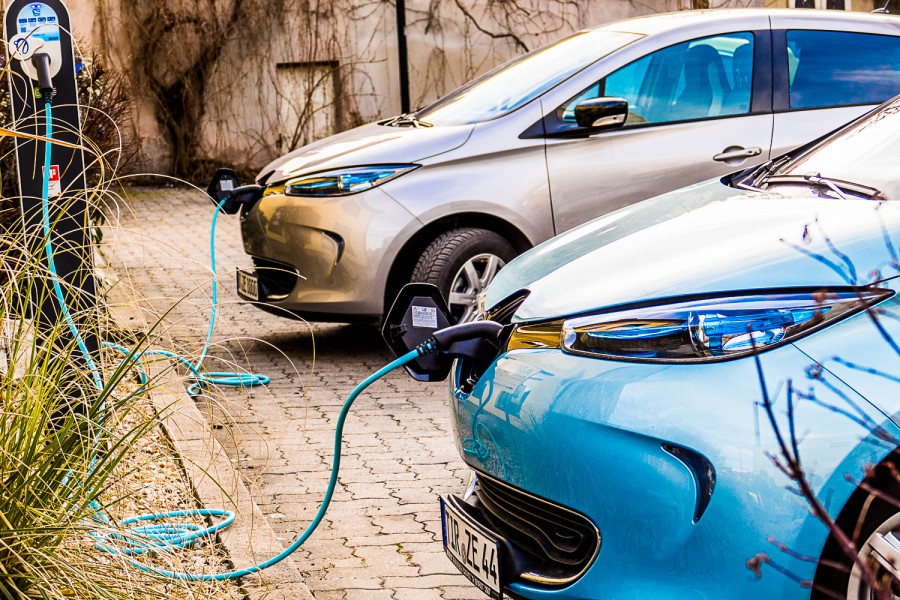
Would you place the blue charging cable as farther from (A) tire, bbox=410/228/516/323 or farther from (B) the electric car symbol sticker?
(A) tire, bbox=410/228/516/323

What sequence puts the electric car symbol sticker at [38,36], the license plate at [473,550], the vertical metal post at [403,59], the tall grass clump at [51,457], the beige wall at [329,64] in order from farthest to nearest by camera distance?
the vertical metal post at [403,59] → the beige wall at [329,64] → the electric car symbol sticker at [38,36] → the license plate at [473,550] → the tall grass clump at [51,457]

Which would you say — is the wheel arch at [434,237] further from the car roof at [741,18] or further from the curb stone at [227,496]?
the curb stone at [227,496]

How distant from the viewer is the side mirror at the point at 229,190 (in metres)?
5.99

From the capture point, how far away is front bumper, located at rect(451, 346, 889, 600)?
2.39 m

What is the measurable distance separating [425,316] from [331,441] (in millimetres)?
2299

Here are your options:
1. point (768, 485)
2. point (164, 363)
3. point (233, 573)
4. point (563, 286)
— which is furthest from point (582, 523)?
point (164, 363)

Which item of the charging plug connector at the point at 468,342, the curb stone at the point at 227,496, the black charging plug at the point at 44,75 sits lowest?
the curb stone at the point at 227,496

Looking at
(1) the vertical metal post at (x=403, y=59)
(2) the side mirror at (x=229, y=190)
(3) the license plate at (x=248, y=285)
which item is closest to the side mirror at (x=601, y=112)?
(2) the side mirror at (x=229, y=190)

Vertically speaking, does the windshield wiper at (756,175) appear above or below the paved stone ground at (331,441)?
above

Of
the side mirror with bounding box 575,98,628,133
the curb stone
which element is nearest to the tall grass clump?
the curb stone

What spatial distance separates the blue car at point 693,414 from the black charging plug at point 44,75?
214 centimetres

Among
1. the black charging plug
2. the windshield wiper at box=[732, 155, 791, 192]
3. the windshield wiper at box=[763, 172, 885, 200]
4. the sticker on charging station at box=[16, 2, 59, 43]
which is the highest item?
the sticker on charging station at box=[16, 2, 59, 43]

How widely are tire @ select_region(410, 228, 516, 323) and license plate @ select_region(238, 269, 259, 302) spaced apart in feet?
3.07

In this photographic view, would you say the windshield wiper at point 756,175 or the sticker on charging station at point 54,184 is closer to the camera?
the windshield wiper at point 756,175
